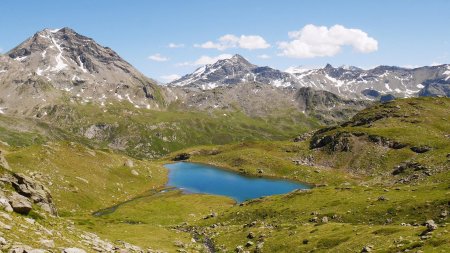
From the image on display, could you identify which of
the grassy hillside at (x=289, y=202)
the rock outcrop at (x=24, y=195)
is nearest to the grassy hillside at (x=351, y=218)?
the grassy hillside at (x=289, y=202)

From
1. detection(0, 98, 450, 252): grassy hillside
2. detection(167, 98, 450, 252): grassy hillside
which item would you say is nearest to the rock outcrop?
detection(0, 98, 450, 252): grassy hillside

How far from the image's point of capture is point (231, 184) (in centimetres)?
17188

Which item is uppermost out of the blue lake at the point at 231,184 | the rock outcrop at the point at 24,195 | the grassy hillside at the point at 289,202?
the rock outcrop at the point at 24,195

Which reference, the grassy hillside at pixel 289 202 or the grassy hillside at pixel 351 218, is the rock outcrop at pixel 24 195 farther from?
the grassy hillside at pixel 351 218

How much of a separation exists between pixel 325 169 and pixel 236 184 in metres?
44.0

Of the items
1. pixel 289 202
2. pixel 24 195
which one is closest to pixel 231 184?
pixel 289 202

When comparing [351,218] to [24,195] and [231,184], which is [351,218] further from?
[231,184]

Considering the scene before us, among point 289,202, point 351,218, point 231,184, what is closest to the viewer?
point 351,218

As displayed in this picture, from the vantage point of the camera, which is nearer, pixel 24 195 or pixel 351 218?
pixel 24 195

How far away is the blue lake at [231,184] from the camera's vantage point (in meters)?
152

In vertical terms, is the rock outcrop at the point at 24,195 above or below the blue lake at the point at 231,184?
above

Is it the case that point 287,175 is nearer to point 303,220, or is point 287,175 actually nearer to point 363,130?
point 363,130

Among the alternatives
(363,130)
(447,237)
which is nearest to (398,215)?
(447,237)

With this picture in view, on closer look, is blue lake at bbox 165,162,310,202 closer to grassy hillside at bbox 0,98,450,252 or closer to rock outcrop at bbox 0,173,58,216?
grassy hillside at bbox 0,98,450,252
